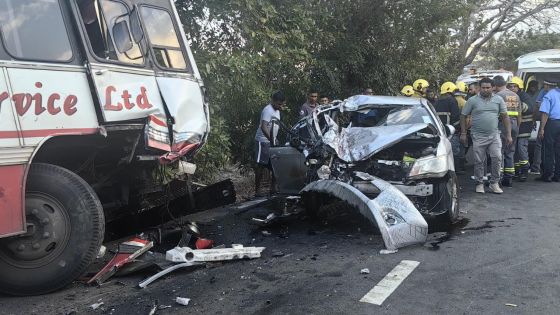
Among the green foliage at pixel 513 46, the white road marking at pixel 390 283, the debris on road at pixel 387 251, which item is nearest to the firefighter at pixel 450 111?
the debris on road at pixel 387 251

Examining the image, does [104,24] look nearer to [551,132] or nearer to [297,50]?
[297,50]

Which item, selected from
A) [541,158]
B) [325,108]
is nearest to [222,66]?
[325,108]

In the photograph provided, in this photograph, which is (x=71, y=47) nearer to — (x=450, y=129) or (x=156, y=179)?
(x=156, y=179)

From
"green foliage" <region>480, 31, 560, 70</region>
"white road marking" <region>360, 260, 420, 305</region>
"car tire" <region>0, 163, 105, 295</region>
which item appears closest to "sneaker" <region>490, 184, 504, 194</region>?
"white road marking" <region>360, 260, 420, 305</region>

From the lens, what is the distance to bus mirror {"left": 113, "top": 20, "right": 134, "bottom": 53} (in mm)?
4449

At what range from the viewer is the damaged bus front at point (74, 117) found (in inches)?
147

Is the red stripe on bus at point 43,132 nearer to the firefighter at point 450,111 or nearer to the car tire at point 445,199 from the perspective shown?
the car tire at point 445,199

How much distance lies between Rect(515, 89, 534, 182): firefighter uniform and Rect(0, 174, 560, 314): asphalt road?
340 cm

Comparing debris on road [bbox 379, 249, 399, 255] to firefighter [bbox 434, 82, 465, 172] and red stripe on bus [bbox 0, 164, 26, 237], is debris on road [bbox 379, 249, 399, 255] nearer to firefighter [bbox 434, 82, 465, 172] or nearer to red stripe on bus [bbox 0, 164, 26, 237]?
red stripe on bus [bbox 0, 164, 26, 237]

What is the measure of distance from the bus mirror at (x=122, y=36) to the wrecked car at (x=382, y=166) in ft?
8.31

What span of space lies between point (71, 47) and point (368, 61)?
8981mm

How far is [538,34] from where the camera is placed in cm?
2948

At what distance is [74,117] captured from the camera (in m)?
4.02

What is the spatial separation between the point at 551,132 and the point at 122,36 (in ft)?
26.0
